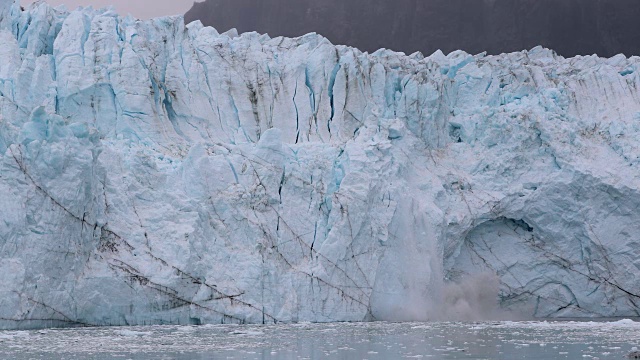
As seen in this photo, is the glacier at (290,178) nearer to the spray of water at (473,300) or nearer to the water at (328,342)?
the spray of water at (473,300)

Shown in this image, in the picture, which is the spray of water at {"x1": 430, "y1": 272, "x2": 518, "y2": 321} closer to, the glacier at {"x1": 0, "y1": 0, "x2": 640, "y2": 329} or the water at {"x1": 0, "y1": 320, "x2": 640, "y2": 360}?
the glacier at {"x1": 0, "y1": 0, "x2": 640, "y2": 329}

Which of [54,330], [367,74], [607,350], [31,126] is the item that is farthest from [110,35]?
[607,350]

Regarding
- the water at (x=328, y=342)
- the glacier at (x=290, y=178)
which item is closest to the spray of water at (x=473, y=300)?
the glacier at (x=290, y=178)

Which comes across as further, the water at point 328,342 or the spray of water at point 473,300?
the spray of water at point 473,300

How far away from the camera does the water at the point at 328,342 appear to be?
1039 cm

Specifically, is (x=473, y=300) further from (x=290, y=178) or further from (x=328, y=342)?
(x=328, y=342)

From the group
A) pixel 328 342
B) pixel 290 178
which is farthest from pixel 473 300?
pixel 328 342

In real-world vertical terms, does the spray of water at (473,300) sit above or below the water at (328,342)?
above

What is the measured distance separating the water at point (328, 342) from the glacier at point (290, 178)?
1.14m

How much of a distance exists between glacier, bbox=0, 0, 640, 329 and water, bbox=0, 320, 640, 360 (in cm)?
114

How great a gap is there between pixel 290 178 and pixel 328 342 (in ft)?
17.6

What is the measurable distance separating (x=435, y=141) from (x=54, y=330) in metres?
9.61

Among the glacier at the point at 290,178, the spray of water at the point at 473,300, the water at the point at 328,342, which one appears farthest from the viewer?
the spray of water at the point at 473,300

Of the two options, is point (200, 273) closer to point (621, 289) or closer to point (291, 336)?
point (291, 336)
